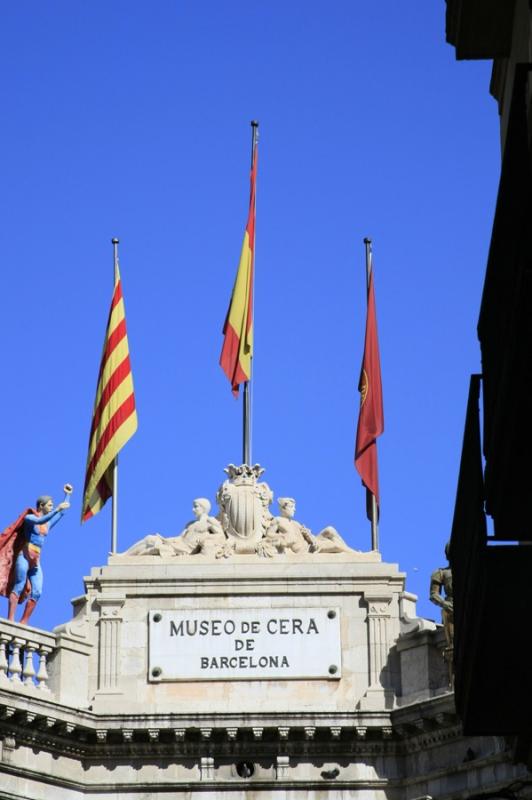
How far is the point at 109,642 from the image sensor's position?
33.0m

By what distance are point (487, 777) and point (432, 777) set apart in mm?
1145

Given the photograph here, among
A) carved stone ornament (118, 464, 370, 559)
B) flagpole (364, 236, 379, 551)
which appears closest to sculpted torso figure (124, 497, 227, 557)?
carved stone ornament (118, 464, 370, 559)

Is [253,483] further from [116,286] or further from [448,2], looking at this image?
[448,2]

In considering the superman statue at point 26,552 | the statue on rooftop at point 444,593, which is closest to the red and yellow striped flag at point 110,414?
the superman statue at point 26,552

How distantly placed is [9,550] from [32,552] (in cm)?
36

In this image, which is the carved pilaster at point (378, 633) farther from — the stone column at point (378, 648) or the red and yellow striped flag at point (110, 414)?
the red and yellow striped flag at point (110, 414)

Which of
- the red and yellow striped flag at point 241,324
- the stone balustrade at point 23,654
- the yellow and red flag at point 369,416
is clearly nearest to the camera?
the stone balustrade at point 23,654

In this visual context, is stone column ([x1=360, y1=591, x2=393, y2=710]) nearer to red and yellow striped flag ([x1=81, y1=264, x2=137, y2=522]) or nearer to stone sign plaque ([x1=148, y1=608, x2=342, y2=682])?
stone sign plaque ([x1=148, y1=608, x2=342, y2=682])

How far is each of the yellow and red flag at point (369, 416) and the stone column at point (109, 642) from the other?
485 centimetres

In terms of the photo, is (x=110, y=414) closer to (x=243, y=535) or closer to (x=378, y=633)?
(x=243, y=535)

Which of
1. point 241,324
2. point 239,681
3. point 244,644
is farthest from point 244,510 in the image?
point 241,324

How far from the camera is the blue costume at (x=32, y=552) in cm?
3347

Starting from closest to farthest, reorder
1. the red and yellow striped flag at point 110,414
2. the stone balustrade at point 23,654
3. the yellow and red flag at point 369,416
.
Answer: the stone balustrade at point 23,654 < the red and yellow striped flag at point 110,414 < the yellow and red flag at point 369,416

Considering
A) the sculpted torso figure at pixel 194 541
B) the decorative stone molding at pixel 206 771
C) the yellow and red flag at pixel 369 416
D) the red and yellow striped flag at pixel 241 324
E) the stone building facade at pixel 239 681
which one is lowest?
the decorative stone molding at pixel 206 771
